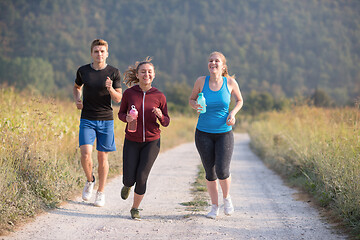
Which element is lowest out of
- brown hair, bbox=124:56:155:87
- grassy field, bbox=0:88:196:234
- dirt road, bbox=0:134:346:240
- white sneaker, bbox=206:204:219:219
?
dirt road, bbox=0:134:346:240

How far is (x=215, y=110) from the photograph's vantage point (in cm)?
609

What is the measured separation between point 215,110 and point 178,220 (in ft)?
5.30

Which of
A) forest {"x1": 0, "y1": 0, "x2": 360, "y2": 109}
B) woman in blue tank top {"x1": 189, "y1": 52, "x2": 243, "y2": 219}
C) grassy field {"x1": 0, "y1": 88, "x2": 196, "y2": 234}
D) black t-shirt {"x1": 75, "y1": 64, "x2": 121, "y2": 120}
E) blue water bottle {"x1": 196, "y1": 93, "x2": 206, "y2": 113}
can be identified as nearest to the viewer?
grassy field {"x1": 0, "y1": 88, "x2": 196, "y2": 234}

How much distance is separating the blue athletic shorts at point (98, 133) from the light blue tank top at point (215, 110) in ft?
5.16

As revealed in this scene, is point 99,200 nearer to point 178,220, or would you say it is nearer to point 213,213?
point 178,220

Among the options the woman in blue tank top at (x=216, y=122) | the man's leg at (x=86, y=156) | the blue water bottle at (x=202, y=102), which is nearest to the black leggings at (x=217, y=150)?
the woman in blue tank top at (x=216, y=122)

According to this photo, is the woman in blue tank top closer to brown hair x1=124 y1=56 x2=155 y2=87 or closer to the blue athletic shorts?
brown hair x1=124 y1=56 x2=155 y2=87

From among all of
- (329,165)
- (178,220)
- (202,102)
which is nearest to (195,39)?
(329,165)

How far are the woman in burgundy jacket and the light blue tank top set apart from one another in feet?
1.87

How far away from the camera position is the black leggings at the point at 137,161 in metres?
6.00

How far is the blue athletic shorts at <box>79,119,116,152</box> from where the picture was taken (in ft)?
21.6

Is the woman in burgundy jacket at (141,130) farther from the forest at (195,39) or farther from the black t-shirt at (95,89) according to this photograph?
the forest at (195,39)

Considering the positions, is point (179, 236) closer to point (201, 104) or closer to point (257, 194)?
point (201, 104)

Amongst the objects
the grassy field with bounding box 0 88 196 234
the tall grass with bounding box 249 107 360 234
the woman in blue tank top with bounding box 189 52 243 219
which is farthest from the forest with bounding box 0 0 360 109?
the woman in blue tank top with bounding box 189 52 243 219
